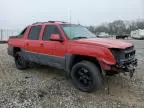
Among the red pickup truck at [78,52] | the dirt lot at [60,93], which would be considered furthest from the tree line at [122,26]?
the dirt lot at [60,93]

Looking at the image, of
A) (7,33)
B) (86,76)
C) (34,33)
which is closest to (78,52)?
(86,76)

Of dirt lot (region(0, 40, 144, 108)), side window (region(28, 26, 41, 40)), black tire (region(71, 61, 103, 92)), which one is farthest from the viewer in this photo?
side window (region(28, 26, 41, 40))

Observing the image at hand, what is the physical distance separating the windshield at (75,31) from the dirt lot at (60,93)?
57.6 inches

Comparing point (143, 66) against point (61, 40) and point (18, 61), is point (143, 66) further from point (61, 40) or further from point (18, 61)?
point (18, 61)

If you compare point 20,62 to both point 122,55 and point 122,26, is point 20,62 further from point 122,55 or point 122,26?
point 122,26

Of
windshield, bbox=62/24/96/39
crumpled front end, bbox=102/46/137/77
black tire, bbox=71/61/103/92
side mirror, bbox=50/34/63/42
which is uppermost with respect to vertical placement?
windshield, bbox=62/24/96/39

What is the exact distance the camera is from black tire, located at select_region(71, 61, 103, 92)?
6297mm

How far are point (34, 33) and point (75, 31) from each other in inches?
66.7

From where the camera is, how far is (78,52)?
21.8ft

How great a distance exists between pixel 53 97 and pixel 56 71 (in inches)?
111

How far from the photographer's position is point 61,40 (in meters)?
7.17

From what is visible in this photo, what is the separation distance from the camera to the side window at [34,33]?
8.34m

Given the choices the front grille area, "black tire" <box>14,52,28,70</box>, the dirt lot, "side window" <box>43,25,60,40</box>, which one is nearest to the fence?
"black tire" <box>14,52,28,70</box>

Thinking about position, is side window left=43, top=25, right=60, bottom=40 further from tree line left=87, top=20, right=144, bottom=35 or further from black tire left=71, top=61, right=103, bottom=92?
tree line left=87, top=20, right=144, bottom=35
